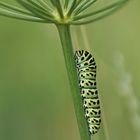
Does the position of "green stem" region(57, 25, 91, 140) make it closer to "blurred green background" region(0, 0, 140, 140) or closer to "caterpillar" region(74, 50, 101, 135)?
"caterpillar" region(74, 50, 101, 135)

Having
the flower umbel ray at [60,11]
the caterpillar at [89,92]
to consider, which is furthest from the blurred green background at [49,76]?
the flower umbel ray at [60,11]

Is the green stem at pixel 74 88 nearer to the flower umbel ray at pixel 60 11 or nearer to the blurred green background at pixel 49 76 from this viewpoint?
the flower umbel ray at pixel 60 11

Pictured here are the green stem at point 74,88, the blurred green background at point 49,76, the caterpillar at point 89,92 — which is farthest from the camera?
the blurred green background at point 49,76

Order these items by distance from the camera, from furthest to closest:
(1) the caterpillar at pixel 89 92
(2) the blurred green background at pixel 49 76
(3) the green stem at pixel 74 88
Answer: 1. (2) the blurred green background at pixel 49 76
2. (1) the caterpillar at pixel 89 92
3. (3) the green stem at pixel 74 88

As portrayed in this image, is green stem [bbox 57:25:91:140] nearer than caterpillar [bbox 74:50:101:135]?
Yes

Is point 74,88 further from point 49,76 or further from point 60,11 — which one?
point 49,76

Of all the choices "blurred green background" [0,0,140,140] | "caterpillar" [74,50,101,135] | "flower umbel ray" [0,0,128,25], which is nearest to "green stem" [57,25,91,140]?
"flower umbel ray" [0,0,128,25]
